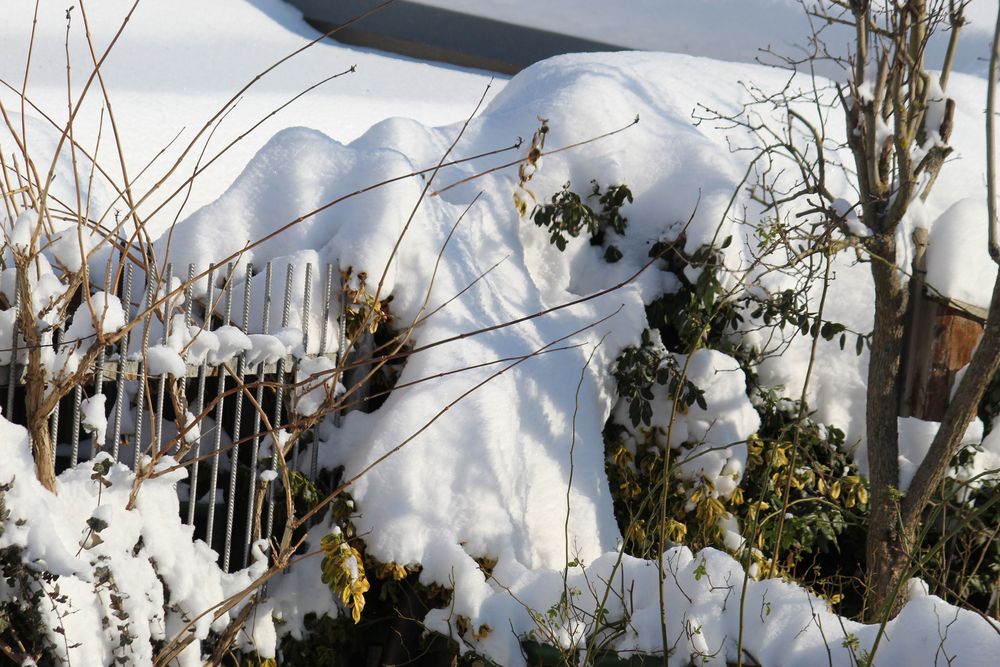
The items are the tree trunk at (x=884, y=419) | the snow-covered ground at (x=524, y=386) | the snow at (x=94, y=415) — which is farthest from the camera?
the tree trunk at (x=884, y=419)

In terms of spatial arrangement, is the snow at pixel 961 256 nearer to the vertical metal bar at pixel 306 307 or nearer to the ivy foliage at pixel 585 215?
the ivy foliage at pixel 585 215

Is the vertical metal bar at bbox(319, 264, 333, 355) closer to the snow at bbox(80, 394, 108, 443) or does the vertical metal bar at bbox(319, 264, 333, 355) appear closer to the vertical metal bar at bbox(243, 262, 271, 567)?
the vertical metal bar at bbox(243, 262, 271, 567)

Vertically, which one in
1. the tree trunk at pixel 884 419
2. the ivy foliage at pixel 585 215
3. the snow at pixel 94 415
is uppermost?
the snow at pixel 94 415

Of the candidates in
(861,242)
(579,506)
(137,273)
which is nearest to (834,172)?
(861,242)

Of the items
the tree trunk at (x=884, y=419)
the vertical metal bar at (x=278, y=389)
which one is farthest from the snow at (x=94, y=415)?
the tree trunk at (x=884, y=419)

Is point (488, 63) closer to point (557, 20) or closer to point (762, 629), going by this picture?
point (557, 20)

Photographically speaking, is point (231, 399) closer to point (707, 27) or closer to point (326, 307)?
point (326, 307)

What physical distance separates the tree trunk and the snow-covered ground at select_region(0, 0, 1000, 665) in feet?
0.83

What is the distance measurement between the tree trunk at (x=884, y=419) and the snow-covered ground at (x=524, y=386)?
0.25 m

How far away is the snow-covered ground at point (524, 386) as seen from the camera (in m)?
2.89

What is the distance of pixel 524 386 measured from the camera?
4070 millimetres

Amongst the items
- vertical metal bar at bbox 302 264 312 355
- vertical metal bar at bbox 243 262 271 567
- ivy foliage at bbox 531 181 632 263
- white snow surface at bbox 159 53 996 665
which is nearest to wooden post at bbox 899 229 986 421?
white snow surface at bbox 159 53 996 665

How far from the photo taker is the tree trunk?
4051 mm

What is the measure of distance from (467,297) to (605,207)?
3.60 ft
